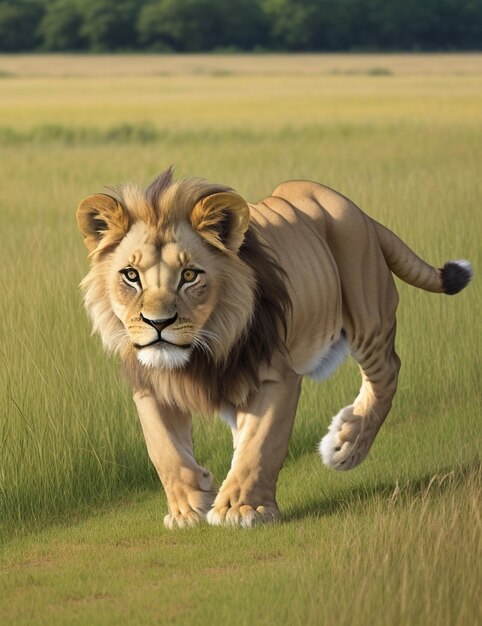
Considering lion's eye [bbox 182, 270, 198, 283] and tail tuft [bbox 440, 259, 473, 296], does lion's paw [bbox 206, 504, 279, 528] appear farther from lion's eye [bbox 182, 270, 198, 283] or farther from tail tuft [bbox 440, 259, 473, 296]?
tail tuft [bbox 440, 259, 473, 296]

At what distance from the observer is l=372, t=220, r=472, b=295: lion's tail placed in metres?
5.62

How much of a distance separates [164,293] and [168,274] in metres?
0.07

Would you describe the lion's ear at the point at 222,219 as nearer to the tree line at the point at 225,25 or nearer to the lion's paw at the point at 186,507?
the lion's paw at the point at 186,507

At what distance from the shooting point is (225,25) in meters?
67.1

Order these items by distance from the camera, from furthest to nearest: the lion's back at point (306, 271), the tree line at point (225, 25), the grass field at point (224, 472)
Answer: the tree line at point (225, 25) → the lion's back at point (306, 271) → the grass field at point (224, 472)

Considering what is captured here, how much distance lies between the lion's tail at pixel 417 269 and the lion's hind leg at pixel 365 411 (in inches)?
10.1

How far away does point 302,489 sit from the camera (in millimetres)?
5199

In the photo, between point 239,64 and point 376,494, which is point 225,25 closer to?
point 239,64

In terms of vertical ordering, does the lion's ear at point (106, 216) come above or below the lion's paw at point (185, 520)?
above

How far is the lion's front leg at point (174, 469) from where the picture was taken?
15.6ft

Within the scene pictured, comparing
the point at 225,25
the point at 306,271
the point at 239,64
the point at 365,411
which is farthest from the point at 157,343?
the point at 225,25

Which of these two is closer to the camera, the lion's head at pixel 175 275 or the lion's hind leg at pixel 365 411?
the lion's head at pixel 175 275

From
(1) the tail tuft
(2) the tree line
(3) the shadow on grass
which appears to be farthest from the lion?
(2) the tree line

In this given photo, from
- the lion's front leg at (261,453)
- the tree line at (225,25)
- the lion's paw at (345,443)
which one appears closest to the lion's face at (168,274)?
the lion's front leg at (261,453)
